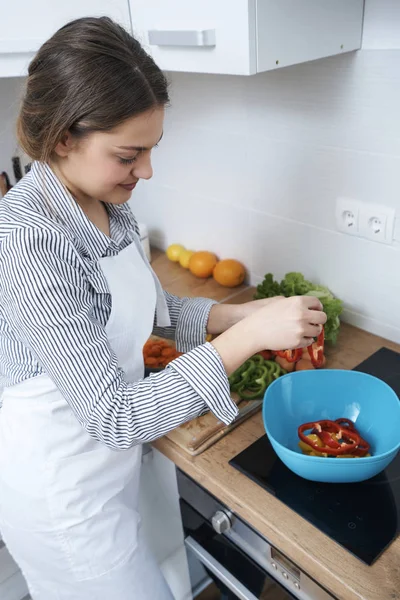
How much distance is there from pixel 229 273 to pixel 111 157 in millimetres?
735

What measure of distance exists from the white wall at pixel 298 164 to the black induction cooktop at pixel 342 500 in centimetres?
43

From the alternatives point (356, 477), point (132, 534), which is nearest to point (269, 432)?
point (356, 477)

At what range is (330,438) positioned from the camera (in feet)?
2.97

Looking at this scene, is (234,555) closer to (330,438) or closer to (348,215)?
(330,438)

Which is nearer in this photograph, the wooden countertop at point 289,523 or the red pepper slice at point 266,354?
the wooden countertop at point 289,523

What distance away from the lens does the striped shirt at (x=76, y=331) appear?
72cm

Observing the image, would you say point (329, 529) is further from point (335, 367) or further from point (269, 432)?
point (335, 367)

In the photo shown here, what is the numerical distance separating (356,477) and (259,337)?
0.86ft

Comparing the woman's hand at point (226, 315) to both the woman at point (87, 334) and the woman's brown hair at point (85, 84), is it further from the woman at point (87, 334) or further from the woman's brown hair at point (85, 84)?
the woman's brown hair at point (85, 84)

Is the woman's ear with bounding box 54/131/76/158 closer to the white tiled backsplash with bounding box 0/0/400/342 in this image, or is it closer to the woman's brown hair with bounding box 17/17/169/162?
the woman's brown hair with bounding box 17/17/169/162

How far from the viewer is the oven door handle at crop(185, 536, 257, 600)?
3.21 ft

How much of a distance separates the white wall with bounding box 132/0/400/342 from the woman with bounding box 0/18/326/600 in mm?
316

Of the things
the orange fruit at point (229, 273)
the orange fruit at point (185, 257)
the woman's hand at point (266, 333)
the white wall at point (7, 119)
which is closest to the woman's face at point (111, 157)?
the woman's hand at point (266, 333)

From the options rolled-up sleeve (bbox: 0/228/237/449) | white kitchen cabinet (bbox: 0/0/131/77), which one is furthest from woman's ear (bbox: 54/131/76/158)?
white kitchen cabinet (bbox: 0/0/131/77)
